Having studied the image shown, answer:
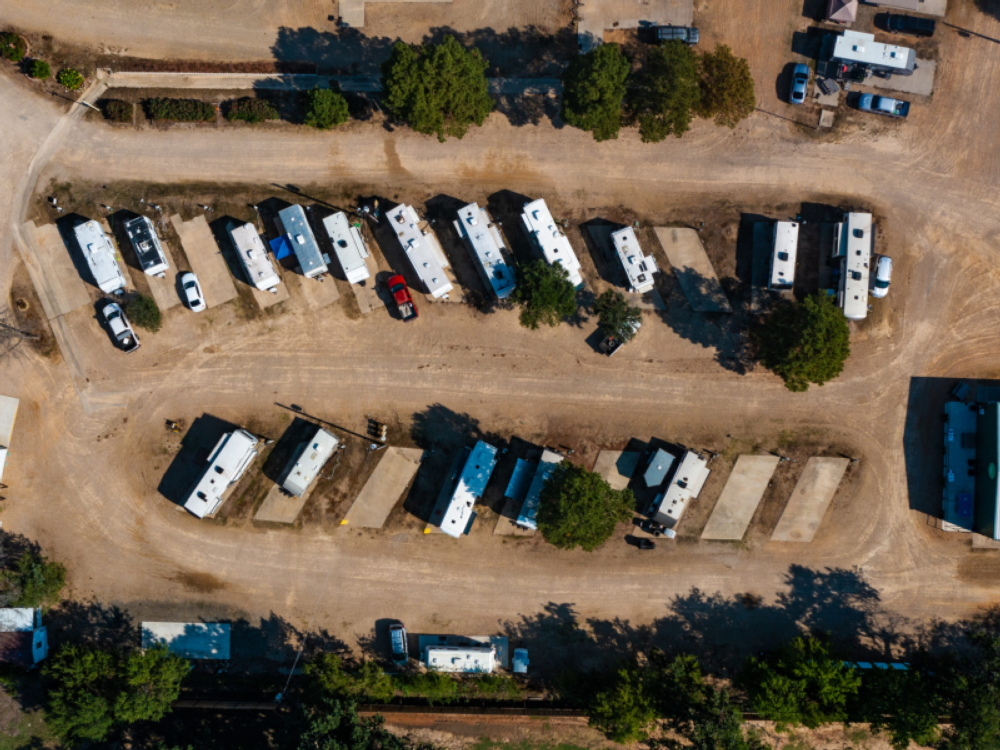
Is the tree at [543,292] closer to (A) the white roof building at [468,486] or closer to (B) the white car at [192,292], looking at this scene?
(A) the white roof building at [468,486]

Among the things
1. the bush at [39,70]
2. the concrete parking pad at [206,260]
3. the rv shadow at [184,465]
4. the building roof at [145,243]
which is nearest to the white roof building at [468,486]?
the rv shadow at [184,465]

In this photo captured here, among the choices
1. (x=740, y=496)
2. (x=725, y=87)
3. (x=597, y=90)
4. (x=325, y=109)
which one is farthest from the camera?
(x=740, y=496)

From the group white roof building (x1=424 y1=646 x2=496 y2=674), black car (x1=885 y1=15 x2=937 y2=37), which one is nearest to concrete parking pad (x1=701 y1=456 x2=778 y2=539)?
white roof building (x1=424 y1=646 x2=496 y2=674)

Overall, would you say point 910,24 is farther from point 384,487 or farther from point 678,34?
point 384,487

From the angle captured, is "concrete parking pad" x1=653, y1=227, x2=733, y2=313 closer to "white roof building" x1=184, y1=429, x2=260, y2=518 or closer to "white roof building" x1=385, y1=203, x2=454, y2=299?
"white roof building" x1=385, y1=203, x2=454, y2=299

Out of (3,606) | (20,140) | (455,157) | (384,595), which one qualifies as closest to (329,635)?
(384,595)

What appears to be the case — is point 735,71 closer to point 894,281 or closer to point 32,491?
point 894,281

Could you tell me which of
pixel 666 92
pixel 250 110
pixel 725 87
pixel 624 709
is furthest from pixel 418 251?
pixel 624 709
